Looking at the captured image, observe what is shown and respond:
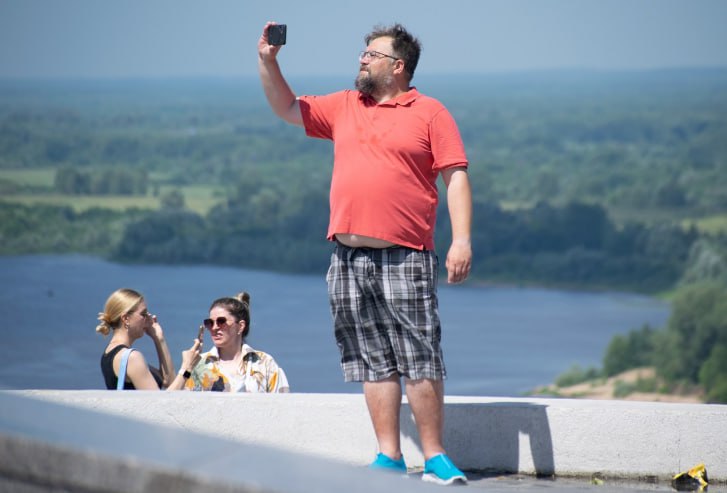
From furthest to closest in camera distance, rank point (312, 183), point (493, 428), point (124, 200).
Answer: point (312, 183) → point (124, 200) → point (493, 428)

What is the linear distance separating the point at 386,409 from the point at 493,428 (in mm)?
496

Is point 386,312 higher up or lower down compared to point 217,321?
higher up

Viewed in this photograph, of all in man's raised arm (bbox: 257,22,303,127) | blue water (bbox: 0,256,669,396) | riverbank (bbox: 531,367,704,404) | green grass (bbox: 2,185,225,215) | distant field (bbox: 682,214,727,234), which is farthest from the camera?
distant field (bbox: 682,214,727,234)

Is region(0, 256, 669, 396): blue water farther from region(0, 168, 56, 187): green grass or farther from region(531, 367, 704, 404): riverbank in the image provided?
region(0, 168, 56, 187): green grass

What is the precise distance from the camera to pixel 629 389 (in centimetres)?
5875

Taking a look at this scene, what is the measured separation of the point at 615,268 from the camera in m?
75.4

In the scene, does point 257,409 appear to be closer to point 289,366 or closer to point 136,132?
point 289,366

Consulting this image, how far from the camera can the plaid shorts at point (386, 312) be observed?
12.3 ft

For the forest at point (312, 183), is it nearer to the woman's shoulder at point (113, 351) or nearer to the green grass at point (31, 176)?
the green grass at point (31, 176)

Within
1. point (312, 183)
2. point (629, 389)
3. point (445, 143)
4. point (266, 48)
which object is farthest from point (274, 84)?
point (312, 183)

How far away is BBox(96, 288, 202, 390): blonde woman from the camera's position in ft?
14.9

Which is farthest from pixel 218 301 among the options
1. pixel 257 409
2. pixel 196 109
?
pixel 196 109

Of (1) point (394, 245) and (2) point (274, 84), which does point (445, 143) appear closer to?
(1) point (394, 245)

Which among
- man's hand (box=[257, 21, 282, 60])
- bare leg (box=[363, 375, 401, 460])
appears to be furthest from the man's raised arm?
bare leg (box=[363, 375, 401, 460])
